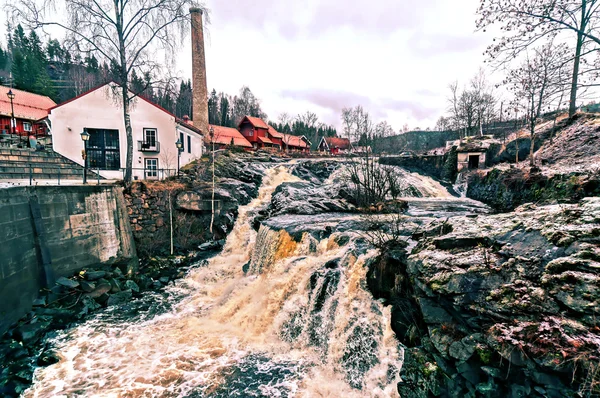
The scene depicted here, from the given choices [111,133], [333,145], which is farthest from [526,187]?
[333,145]

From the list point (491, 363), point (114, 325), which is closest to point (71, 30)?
point (114, 325)

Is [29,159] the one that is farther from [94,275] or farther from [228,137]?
[228,137]

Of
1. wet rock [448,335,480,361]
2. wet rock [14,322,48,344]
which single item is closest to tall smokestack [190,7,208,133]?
wet rock [14,322,48,344]

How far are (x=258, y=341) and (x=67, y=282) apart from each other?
761cm

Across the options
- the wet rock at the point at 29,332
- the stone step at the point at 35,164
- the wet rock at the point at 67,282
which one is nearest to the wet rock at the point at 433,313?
the wet rock at the point at 29,332

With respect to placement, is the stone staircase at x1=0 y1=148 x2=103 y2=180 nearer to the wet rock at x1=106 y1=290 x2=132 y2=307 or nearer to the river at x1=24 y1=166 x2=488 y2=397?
the wet rock at x1=106 y1=290 x2=132 y2=307

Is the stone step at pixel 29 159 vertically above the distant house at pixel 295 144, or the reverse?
the distant house at pixel 295 144

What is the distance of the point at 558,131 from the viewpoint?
18141 mm

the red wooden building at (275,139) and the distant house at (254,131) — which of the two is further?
the red wooden building at (275,139)

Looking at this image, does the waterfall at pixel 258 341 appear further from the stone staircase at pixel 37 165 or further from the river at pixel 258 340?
the stone staircase at pixel 37 165

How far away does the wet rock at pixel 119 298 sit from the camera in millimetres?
10297

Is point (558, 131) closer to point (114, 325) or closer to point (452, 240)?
point (452, 240)

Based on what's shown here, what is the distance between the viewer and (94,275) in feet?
35.4

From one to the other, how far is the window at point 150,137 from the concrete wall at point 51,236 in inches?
280
